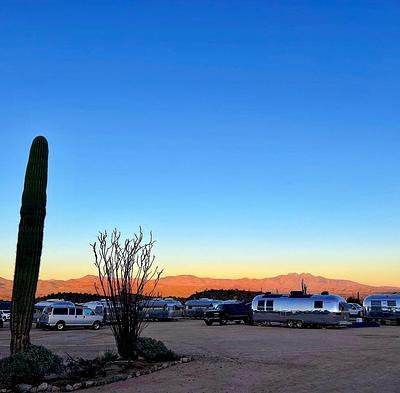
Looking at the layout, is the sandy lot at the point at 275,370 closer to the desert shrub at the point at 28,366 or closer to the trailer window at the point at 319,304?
the desert shrub at the point at 28,366

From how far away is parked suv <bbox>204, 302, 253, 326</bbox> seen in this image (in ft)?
135

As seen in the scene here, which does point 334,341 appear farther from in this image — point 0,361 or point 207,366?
point 0,361

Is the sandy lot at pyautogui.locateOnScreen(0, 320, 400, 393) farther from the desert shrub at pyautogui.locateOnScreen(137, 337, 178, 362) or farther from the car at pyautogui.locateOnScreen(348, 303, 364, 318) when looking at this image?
the car at pyautogui.locateOnScreen(348, 303, 364, 318)

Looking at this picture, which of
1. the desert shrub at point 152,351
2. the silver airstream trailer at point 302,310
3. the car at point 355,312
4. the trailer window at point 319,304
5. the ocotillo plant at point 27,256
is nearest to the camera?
the ocotillo plant at point 27,256

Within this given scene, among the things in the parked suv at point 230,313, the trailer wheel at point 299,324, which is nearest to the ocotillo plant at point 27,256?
the trailer wheel at point 299,324

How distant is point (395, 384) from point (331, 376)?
5.01 ft

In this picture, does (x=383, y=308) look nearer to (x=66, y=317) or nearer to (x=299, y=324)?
(x=299, y=324)

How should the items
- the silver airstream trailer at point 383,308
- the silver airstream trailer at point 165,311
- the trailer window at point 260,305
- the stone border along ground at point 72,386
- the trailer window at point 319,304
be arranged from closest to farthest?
1. the stone border along ground at point 72,386
2. the trailer window at point 319,304
3. the trailer window at point 260,305
4. the silver airstream trailer at point 383,308
5. the silver airstream trailer at point 165,311

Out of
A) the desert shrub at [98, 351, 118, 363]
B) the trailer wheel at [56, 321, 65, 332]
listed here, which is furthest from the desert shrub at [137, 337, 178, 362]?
the trailer wheel at [56, 321, 65, 332]

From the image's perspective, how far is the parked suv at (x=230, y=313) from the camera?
41031 millimetres

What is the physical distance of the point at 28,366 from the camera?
12031 mm

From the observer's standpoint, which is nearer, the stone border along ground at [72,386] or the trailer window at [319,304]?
the stone border along ground at [72,386]

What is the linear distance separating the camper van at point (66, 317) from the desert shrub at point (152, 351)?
71.0 ft

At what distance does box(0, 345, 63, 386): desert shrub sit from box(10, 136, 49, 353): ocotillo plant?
0.50 meters
